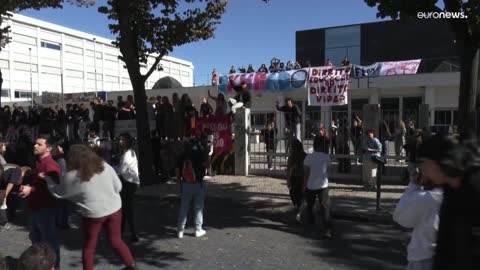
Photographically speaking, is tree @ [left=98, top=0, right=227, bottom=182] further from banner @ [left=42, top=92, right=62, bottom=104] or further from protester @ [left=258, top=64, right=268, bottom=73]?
banner @ [left=42, top=92, right=62, bottom=104]

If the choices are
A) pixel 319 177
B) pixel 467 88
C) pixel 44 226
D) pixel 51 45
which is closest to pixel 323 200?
pixel 319 177

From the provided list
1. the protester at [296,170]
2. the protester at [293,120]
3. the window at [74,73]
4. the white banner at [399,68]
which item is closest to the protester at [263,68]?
the white banner at [399,68]

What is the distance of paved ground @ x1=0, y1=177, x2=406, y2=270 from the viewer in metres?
6.21

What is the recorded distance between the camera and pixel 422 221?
339cm

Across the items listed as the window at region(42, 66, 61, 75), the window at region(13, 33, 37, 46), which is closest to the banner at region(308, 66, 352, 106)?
the window at region(13, 33, 37, 46)

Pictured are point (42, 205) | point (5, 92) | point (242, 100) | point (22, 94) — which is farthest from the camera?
point (22, 94)

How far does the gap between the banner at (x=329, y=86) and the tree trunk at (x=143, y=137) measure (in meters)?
4.32

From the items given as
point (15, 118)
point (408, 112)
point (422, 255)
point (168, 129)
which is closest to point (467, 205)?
point (422, 255)

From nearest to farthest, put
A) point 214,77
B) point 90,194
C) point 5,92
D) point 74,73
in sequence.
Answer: point 90,194 → point 214,77 → point 5,92 → point 74,73

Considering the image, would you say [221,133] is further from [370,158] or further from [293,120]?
[370,158]

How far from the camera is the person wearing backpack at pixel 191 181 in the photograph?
7.48 metres

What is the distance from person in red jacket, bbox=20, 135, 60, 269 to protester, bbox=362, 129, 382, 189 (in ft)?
24.3

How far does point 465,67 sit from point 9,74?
61.8m

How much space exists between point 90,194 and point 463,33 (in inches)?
266
